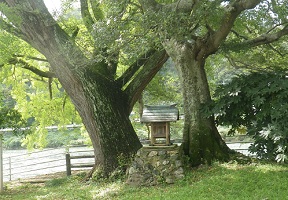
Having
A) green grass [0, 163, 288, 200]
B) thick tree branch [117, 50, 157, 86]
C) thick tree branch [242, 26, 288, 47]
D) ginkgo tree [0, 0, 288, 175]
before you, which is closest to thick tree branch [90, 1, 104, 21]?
ginkgo tree [0, 0, 288, 175]

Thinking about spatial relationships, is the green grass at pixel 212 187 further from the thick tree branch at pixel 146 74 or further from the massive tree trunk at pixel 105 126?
the thick tree branch at pixel 146 74

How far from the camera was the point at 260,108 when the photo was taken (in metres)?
6.77

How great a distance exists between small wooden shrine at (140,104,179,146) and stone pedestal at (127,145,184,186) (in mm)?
216

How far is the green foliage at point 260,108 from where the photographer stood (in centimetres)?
608

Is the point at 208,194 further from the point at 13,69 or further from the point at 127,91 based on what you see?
the point at 13,69

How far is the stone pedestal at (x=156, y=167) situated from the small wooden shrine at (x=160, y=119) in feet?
0.71

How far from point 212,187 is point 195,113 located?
2077 millimetres

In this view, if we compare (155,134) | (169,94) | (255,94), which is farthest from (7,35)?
(169,94)

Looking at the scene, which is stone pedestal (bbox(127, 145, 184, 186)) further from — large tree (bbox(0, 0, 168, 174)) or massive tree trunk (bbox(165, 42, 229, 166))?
large tree (bbox(0, 0, 168, 174))

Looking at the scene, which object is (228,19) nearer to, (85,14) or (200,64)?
(200,64)

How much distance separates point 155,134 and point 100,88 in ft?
6.28

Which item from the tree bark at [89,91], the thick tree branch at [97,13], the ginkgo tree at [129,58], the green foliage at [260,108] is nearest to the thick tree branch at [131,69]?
the ginkgo tree at [129,58]

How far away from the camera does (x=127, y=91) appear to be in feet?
28.5

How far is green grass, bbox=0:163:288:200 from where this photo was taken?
5.31 metres
